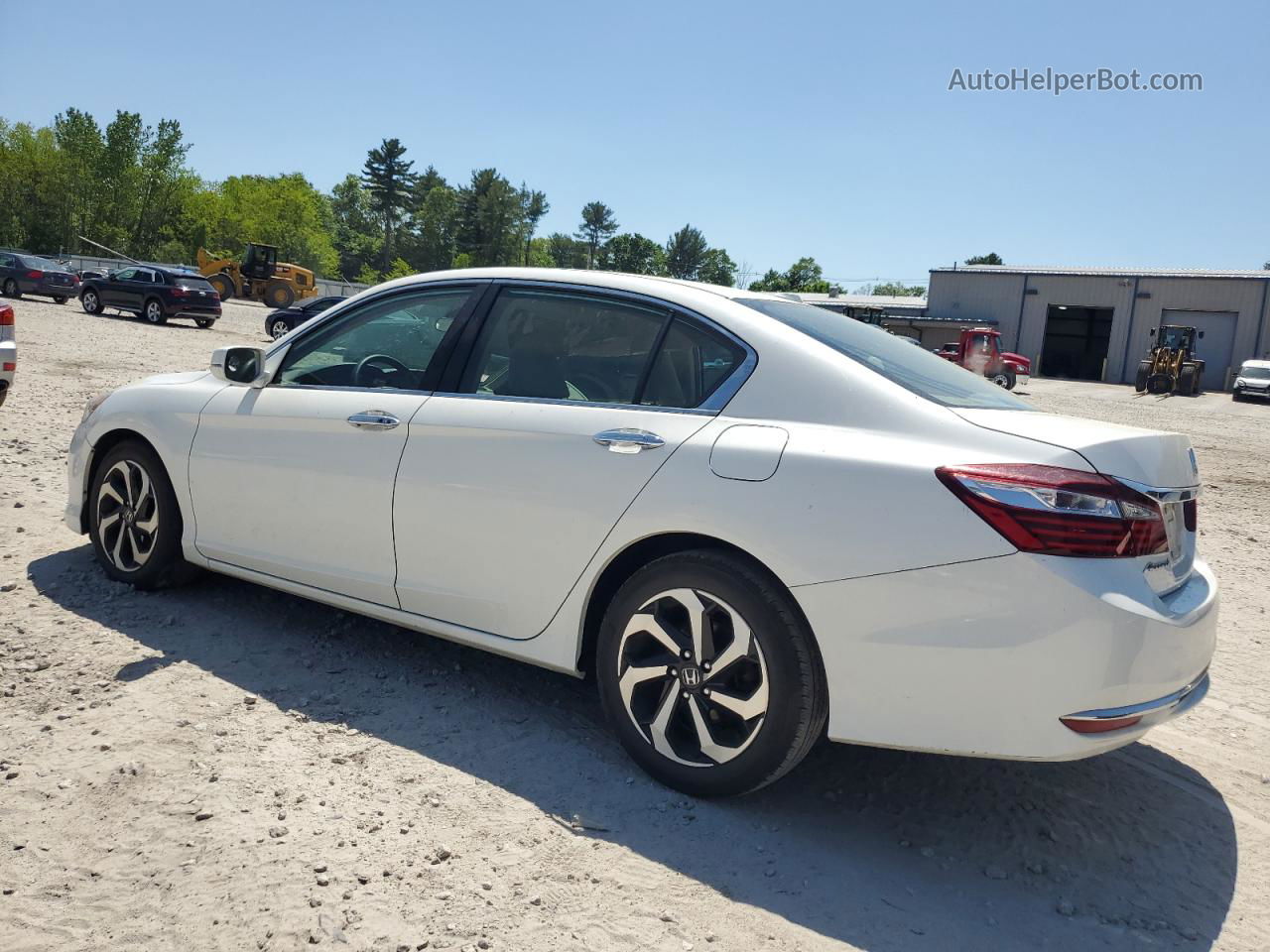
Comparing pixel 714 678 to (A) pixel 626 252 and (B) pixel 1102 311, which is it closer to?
(B) pixel 1102 311

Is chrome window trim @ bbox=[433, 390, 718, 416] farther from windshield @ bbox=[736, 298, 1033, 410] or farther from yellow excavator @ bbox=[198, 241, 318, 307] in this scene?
yellow excavator @ bbox=[198, 241, 318, 307]

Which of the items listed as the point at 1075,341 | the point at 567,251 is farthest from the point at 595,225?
the point at 1075,341

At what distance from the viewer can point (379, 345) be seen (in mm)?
3914

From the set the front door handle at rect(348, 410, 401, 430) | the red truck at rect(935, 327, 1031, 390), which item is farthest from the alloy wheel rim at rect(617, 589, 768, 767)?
the red truck at rect(935, 327, 1031, 390)

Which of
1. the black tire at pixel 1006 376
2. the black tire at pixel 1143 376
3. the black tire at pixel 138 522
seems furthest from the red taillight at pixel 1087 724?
the black tire at pixel 1143 376

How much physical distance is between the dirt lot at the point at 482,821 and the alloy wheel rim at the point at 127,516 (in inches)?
9.8

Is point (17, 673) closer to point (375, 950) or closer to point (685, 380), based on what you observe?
point (375, 950)

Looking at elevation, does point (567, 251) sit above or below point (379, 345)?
above

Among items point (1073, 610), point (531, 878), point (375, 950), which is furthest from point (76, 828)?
point (1073, 610)

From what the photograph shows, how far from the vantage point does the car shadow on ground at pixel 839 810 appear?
8.29 feet

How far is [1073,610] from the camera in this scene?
7.73 ft

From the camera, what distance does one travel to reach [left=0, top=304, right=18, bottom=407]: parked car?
7.99 meters

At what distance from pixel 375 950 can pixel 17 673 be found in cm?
218

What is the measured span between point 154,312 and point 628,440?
1051 inches
